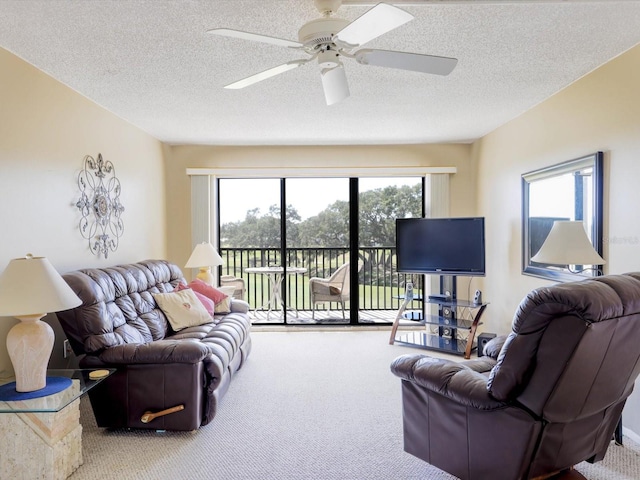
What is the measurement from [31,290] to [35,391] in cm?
52

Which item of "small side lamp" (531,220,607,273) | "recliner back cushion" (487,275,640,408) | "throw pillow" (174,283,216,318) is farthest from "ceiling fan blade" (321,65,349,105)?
"throw pillow" (174,283,216,318)

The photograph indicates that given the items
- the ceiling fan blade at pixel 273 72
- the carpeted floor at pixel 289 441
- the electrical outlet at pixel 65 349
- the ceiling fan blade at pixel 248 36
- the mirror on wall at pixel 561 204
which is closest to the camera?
the ceiling fan blade at pixel 248 36

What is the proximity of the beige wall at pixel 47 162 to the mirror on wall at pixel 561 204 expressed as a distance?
12.6 feet

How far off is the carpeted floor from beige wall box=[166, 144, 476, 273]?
265 cm

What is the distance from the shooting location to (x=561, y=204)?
3434 millimetres

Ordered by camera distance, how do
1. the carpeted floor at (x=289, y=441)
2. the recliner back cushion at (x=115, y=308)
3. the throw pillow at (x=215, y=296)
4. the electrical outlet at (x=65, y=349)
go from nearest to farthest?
the carpeted floor at (x=289, y=441) → the recliner back cushion at (x=115, y=308) → the electrical outlet at (x=65, y=349) → the throw pillow at (x=215, y=296)

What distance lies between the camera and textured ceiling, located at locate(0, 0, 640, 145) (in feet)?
7.11

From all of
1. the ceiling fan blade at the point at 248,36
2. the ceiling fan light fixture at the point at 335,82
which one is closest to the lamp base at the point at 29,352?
the ceiling fan blade at the point at 248,36

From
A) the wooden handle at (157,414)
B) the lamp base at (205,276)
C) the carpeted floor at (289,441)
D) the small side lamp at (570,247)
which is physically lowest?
the carpeted floor at (289,441)

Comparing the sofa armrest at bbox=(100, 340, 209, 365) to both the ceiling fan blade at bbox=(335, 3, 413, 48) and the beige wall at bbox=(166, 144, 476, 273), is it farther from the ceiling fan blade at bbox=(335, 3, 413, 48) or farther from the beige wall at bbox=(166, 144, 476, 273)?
the beige wall at bbox=(166, 144, 476, 273)

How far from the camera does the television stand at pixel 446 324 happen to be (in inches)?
175

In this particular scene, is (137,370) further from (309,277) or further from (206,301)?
(309,277)

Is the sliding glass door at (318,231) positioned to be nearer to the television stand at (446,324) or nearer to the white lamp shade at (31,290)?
the television stand at (446,324)

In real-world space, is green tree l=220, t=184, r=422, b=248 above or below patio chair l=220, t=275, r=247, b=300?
above
